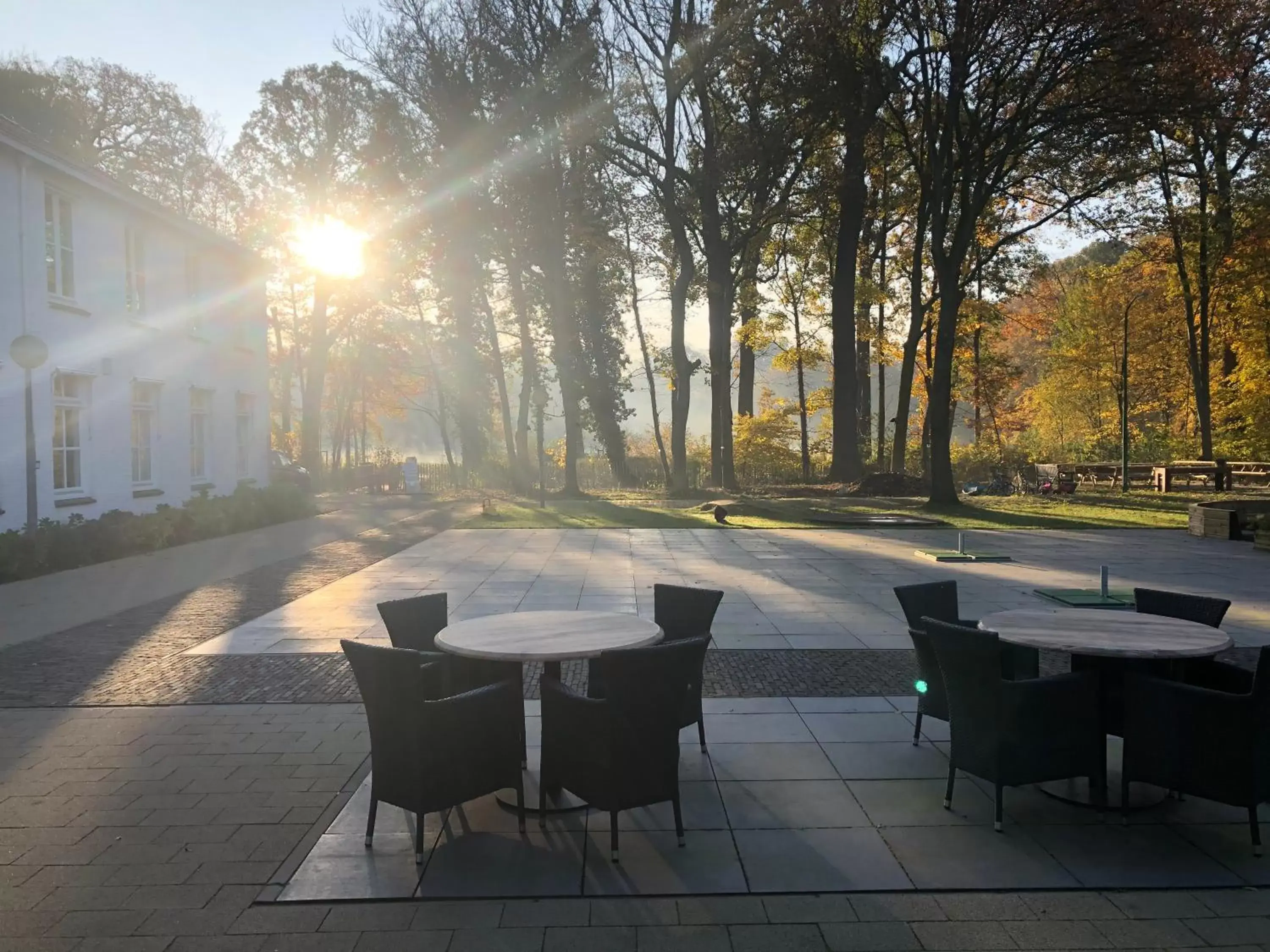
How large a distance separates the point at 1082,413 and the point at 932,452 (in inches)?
940

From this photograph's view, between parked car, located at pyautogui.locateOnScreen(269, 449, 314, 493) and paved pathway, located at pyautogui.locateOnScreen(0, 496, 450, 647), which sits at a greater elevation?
parked car, located at pyautogui.locateOnScreen(269, 449, 314, 493)

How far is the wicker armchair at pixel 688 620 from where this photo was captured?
4.77m

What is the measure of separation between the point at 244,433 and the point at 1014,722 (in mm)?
21150

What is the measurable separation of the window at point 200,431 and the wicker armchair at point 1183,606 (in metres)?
18.4

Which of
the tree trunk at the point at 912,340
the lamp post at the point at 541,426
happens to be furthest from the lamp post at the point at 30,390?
the tree trunk at the point at 912,340

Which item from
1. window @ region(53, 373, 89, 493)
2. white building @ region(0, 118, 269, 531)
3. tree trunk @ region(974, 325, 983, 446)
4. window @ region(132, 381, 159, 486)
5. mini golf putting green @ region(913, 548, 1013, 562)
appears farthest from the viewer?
tree trunk @ region(974, 325, 983, 446)

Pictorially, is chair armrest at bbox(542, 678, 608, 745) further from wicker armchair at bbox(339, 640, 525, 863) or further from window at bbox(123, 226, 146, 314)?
window at bbox(123, 226, 146, 314)

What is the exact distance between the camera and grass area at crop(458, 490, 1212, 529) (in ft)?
58.6

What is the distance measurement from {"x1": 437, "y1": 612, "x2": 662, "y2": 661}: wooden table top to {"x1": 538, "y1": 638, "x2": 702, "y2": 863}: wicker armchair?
0.60 ft

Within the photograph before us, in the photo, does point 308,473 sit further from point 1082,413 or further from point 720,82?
point 1082,413

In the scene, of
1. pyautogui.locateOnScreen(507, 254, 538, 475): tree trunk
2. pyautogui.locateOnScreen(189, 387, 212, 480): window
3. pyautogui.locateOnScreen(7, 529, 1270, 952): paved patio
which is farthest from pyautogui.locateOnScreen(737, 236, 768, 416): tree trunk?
pyautogui.locateOnScreen(7, 529, 1270, 952): paved patio

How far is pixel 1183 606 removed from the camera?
4945 millimetres

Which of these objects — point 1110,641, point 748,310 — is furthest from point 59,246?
point 748,310

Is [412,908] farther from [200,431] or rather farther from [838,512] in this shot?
[200,431]
